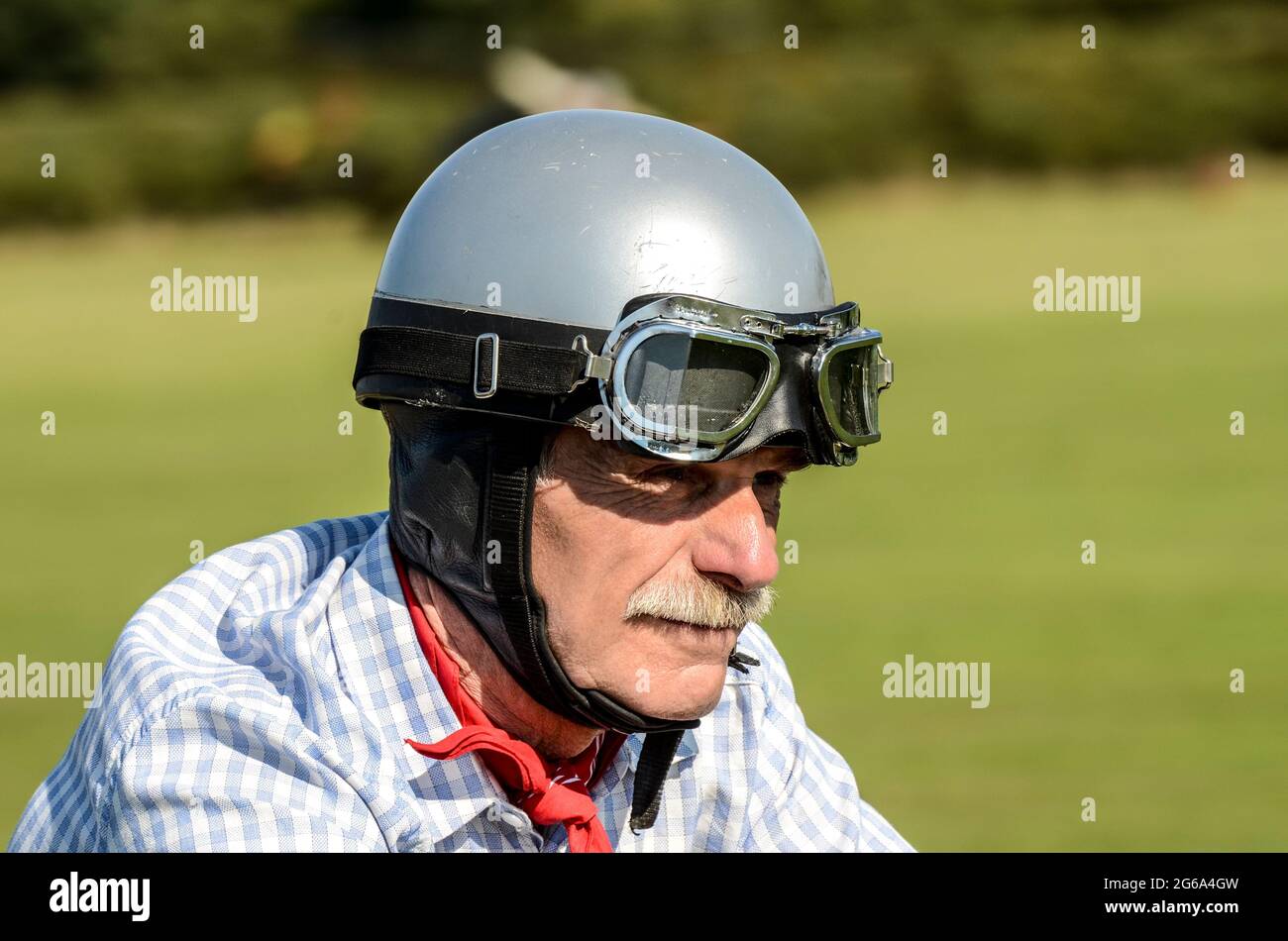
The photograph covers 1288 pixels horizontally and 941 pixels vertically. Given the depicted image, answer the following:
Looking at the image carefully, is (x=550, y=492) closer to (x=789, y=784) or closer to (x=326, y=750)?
(x=326, y=750)

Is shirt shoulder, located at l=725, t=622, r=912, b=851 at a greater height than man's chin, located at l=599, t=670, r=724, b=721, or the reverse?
man's chin, located at l=599, t=670, r=724, b=721

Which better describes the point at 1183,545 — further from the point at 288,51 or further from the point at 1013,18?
the point at 288,51

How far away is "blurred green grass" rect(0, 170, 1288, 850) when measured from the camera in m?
8.94

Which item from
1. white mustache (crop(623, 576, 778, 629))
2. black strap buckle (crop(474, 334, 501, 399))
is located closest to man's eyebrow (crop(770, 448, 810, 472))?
white mustache (crop(623, 576, 778, 629))

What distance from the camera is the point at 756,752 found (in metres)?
3.16

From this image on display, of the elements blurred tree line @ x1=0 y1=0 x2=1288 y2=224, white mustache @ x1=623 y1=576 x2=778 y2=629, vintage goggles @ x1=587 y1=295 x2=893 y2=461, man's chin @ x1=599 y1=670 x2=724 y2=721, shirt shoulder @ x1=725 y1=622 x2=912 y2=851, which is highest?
blurred tree line @ x1=0 y1=0 x2=1288 y2=224

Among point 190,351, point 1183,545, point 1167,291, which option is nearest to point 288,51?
point 190,351

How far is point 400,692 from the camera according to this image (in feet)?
9.06

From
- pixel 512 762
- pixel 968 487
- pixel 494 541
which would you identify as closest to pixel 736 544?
pixel 494 541

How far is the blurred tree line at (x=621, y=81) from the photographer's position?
35844mm

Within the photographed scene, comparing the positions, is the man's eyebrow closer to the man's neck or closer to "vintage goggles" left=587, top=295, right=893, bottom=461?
"vintage goggles" left=587, top=295, right=893, bottom=461

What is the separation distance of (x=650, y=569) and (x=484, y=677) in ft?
1.18

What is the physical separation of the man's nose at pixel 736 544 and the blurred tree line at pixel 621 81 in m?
30.9

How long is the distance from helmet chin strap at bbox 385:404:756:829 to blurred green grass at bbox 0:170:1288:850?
4.92 m
